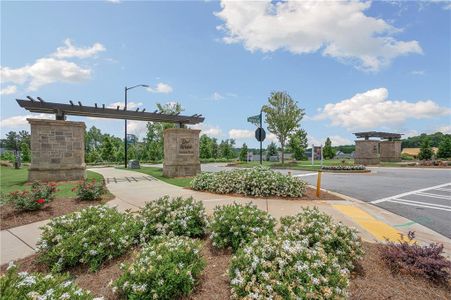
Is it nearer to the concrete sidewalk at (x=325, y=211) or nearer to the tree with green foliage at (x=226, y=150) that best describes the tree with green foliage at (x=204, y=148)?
the tree with green foliage at (x=226, y=150)

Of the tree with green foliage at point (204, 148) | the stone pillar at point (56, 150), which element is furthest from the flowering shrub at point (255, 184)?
the tree with green foliage at point (204, 148)

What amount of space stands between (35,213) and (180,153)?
386 inches

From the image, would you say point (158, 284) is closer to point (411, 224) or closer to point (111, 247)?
point (111, 247)

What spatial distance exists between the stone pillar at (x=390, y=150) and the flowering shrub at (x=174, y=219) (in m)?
39.1

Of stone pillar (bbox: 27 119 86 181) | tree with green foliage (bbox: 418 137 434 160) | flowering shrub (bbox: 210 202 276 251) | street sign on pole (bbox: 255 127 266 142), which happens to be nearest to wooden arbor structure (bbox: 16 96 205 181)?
stone pillar (bbox: 27 119 86 181)

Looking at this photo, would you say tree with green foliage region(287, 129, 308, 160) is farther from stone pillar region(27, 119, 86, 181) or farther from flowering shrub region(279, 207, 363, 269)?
flowering shrub region(279, 207, 363, 269)

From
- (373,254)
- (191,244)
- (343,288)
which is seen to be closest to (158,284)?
(191,244)

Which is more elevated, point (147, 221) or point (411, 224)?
point (147, 221)

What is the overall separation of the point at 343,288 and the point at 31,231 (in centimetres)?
599

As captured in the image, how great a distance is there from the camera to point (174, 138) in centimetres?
1573

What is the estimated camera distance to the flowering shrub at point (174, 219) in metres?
4.32

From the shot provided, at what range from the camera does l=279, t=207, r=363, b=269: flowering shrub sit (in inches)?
135

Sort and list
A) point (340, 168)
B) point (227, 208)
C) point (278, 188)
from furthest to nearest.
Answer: point (340, 168), point (278, 188), point (227, 208)

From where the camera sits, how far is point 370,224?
227 inches
